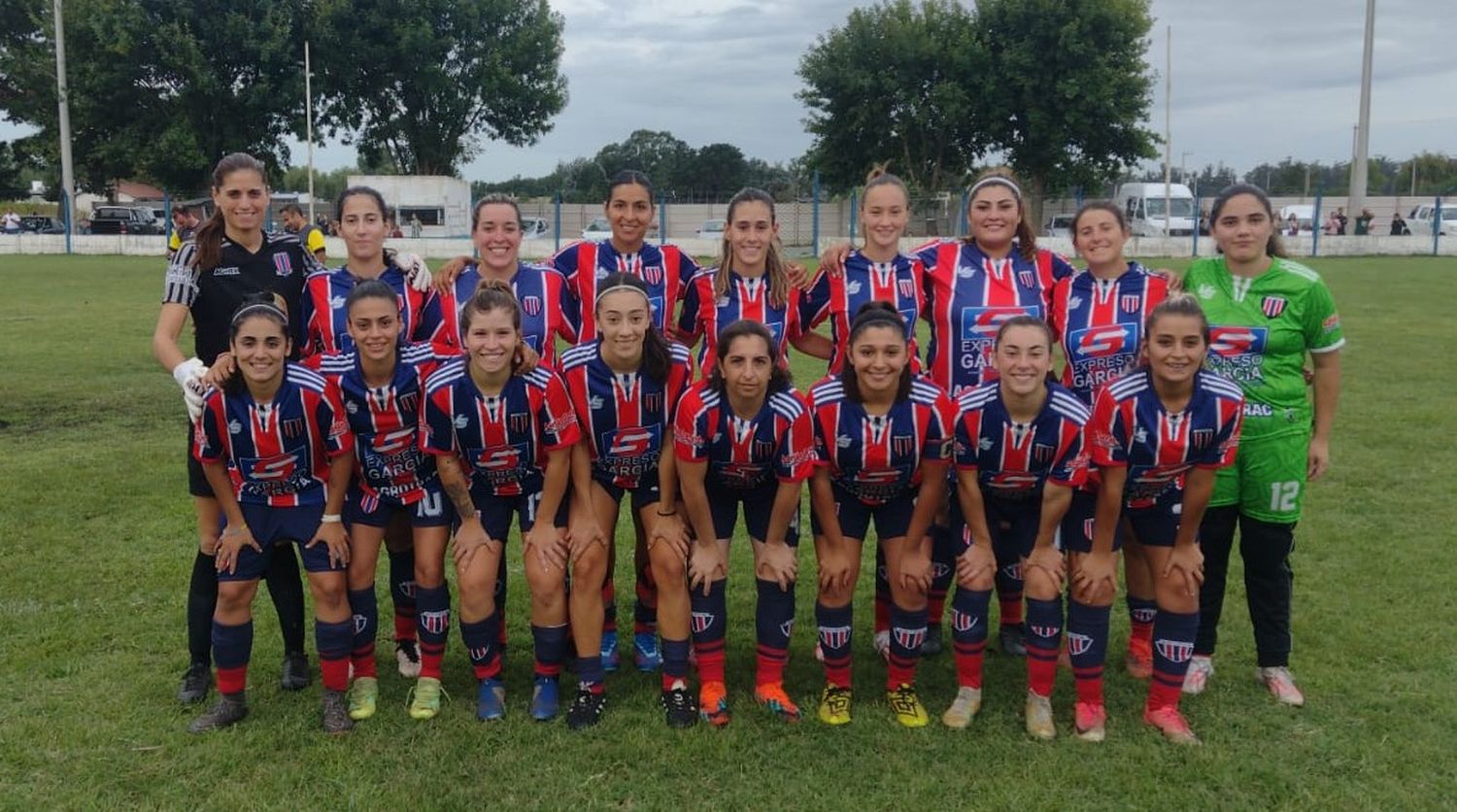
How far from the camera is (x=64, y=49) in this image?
36375mm

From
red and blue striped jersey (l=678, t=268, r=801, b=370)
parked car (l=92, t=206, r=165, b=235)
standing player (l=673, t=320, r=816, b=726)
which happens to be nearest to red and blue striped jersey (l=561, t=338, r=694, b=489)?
standing player (l=673, t=320, r=816, b=726)

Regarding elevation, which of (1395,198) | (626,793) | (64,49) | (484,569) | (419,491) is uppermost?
(64,49)

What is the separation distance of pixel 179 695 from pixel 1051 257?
371 centimetres

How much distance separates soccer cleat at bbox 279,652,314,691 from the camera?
12.9 feet

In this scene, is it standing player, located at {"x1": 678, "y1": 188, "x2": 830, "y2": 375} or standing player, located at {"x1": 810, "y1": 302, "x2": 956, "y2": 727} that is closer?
standing player, located at {"x1": 810, "y1": 302, "x2": 956, "y2": 727}

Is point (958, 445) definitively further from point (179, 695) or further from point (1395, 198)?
point (1395, 198)

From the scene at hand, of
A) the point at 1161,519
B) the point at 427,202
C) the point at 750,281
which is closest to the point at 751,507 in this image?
the point at 750,281

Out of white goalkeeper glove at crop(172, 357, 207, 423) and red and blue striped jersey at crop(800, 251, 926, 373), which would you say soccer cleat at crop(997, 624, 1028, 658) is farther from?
white goalkeeper glove at crop(172, 357, 207, 423)

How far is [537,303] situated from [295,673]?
1.67 meters

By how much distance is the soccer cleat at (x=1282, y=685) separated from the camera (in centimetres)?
378

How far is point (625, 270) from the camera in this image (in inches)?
172

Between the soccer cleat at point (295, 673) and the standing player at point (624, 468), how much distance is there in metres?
1.06

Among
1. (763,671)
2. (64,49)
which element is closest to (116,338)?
(763,671)

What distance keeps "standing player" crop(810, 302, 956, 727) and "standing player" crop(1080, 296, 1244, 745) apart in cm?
54
